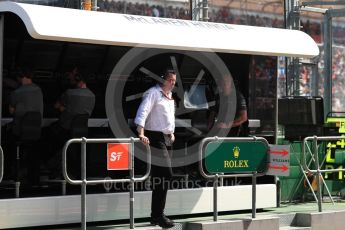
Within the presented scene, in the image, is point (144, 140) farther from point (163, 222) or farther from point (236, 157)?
point (236, 157)

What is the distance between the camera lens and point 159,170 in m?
8.97

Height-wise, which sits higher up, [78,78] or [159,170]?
[78,78]

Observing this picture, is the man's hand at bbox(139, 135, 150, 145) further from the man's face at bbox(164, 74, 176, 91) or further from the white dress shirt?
the man's face at bbox(164, 74, 176, 91)

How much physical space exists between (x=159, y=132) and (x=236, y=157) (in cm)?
108

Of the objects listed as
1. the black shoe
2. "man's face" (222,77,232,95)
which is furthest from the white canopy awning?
the black shoe

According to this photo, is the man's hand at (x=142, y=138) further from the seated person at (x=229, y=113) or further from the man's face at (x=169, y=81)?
the seated person at (x=229, y=113)

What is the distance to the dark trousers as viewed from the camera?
891 cm

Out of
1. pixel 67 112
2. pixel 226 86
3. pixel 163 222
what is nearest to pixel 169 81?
pixel 163 222

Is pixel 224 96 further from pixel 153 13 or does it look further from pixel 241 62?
pixel 153 13

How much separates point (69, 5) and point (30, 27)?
2.35 meters

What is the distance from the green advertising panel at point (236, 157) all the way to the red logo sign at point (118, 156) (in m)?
1.01

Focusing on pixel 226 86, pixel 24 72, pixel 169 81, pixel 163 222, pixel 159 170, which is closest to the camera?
pixel 163 222

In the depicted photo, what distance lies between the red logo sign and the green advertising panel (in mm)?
1014

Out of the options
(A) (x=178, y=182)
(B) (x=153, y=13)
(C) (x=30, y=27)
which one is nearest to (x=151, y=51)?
(A) (x=178, y=182)
